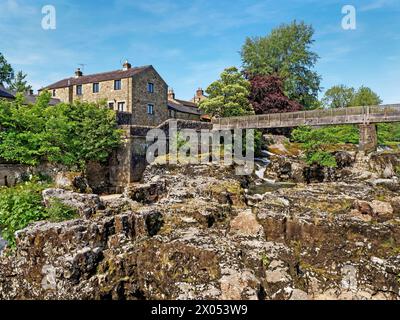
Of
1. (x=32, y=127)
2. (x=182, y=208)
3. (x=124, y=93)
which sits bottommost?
(x=182, y=208)

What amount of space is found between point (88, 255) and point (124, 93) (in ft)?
89.1

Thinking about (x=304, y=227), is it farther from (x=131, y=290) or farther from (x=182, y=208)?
(x=131, y=290)

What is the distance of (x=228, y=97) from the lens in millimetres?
33625

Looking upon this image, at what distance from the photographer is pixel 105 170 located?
24.9 metres

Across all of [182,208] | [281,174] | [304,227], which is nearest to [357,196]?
[304,227]

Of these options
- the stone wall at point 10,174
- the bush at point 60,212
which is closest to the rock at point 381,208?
the bush at point 60,212

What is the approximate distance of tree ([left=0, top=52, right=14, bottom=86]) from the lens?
190 feet

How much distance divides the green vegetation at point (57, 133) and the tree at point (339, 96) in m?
58.9

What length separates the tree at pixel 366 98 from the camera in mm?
59022

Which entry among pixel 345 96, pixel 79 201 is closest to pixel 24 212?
pixel 79 201

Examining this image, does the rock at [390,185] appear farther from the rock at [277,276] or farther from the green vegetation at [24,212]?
the green vegetation at [24,212]

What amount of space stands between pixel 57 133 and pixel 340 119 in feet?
69.1

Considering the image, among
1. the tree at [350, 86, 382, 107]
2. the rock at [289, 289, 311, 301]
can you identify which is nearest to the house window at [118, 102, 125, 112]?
the rock at [289, 289, 311, 301]

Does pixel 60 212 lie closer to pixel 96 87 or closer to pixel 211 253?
pixel 211 253
